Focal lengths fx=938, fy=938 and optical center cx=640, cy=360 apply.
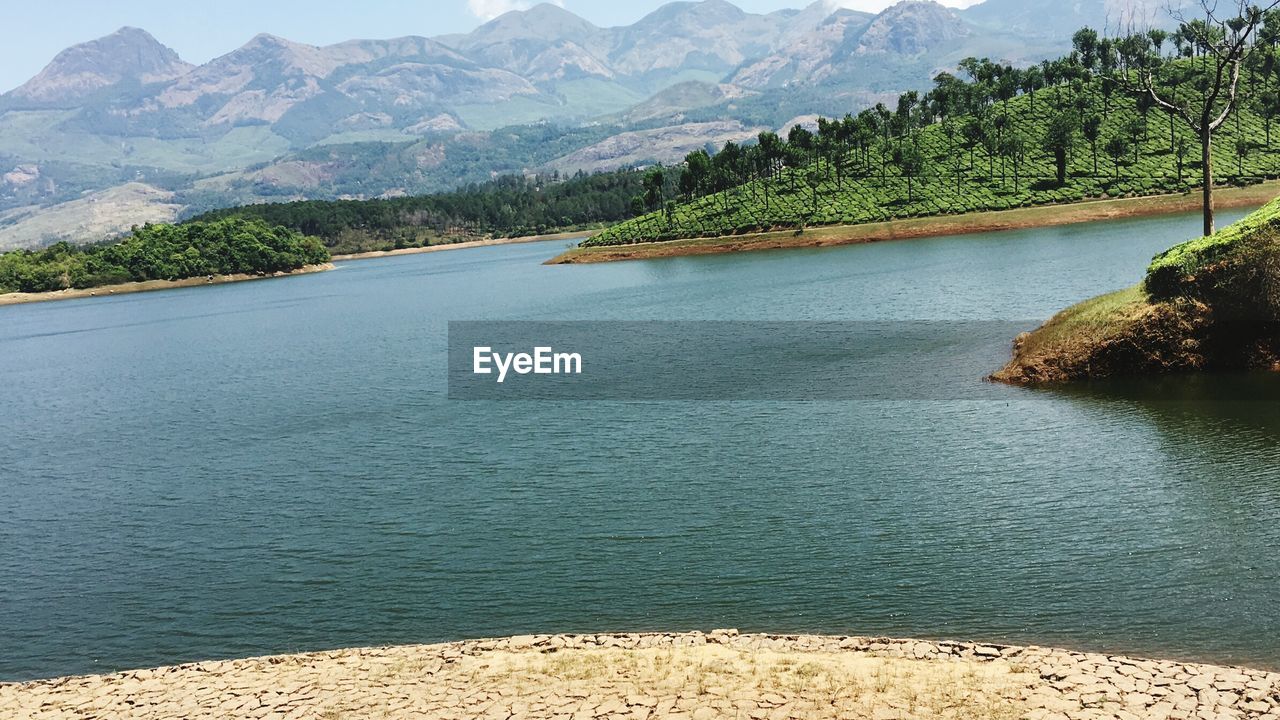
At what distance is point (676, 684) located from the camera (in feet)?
59.6

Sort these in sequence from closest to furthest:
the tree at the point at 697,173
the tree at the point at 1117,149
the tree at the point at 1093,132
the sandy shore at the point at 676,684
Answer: the sandy shore at the point at 676,684
the tree at the point at 1117,149
the tree at the point at 1093,132
the tree at the point at 697,173

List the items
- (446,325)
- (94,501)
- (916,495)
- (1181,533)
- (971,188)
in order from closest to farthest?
(1181,533)
(916,495)
(94,501)
(446,325)
(971,188)

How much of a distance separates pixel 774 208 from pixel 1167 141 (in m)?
73.8

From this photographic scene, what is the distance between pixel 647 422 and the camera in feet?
143

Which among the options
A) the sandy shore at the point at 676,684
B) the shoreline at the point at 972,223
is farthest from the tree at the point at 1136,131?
the sandy shore at the point at 676,684

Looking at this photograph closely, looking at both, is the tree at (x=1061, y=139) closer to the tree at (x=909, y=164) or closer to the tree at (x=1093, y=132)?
→ the tree at (x=1093, y=132)

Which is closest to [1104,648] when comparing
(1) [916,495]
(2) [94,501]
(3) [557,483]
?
(1) [916,495]

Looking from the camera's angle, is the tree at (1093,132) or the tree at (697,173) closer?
the tree at (1093,132)

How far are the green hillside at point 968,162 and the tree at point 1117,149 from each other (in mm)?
195

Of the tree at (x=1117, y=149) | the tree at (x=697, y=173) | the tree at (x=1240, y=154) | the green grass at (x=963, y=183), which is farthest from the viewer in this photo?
the tree at (x=697, y=173)

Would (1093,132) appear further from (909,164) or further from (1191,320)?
(1191,320)

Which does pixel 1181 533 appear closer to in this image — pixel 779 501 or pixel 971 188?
pixel 779 501

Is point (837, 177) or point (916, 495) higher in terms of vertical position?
point (837, 177)
